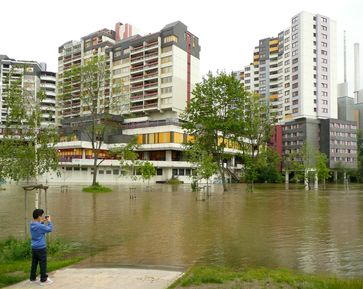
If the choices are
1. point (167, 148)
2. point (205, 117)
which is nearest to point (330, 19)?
point (167, 148)

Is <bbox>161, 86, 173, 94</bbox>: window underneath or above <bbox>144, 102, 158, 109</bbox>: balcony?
above

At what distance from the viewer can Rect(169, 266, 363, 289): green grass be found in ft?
23.5

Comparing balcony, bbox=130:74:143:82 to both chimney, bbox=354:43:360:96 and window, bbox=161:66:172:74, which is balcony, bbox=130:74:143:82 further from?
chimney, bbox=354:43:360:96

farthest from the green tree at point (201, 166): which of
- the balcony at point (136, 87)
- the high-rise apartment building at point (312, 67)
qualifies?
the high-rise apartment building at point (312, 67)

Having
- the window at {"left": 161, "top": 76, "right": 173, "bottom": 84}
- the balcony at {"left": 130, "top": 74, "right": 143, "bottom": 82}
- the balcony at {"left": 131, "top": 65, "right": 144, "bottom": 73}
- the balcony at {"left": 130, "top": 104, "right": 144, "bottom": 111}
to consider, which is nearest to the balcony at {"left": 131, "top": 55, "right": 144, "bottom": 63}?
the balcony at {"left": 131, "top": 65, "right": 144, "bottom": 73}

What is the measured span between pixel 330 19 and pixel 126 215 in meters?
111

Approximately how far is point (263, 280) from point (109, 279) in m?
2.84

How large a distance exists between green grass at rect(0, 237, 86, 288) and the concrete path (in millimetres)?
515

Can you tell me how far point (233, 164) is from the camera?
10762 cm

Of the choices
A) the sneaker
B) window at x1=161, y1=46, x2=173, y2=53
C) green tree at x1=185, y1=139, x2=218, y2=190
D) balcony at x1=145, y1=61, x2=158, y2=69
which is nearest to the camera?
the sneaker

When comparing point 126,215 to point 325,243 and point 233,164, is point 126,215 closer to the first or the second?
point 325,243

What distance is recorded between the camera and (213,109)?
4788cm

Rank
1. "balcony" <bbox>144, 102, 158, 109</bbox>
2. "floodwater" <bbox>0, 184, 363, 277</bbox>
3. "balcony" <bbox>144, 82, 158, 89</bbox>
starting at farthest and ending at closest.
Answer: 1. "balcony" <bbox>144, 82, 158, 89</bbox>
2. "balcony" <bbox>144, 102, 158, 109</bbox>
3. "floodwater" <bbox>0, 184, 363, 277</bbox>

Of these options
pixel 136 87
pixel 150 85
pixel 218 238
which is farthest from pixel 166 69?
pixel 218 238
